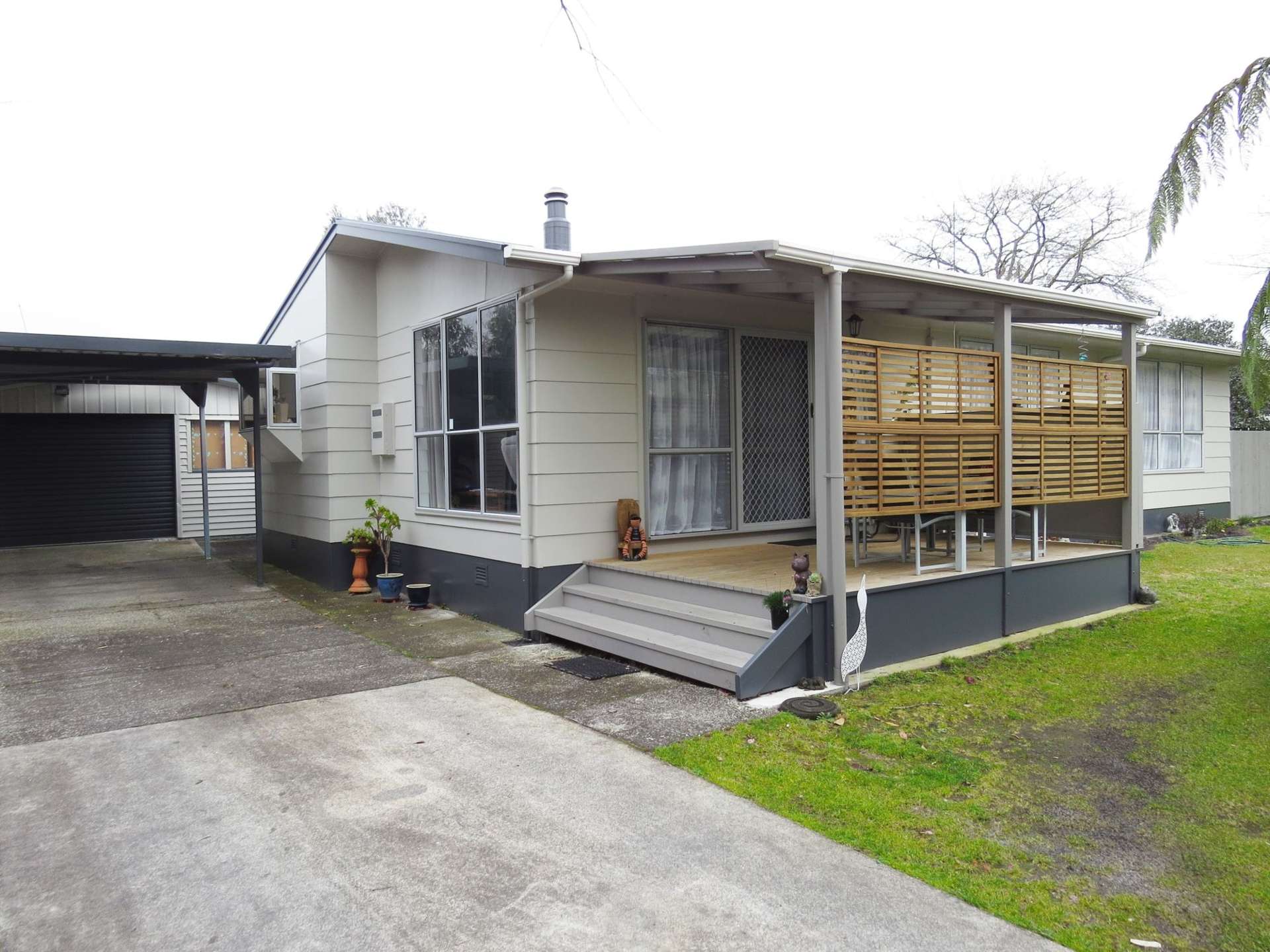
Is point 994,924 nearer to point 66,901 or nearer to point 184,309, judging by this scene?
point 66,901

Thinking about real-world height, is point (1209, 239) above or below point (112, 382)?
above

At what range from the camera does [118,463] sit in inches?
548

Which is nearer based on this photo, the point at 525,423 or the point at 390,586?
the point at 525,423

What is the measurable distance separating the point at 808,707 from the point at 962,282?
2889mm

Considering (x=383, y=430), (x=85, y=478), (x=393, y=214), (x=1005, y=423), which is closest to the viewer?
(x=1005, y=423)

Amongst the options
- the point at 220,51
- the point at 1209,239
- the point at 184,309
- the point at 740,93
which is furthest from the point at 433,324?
the point at 184,309

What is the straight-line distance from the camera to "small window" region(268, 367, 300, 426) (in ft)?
31.3

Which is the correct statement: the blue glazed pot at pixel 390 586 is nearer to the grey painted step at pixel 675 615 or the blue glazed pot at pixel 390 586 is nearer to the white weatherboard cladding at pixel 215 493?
the grey painted step at pixel 675 615

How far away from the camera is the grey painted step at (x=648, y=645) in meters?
4.81

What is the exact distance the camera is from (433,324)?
7629 mm

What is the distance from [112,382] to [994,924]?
12.0 meters

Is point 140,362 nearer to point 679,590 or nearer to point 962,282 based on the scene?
point 679,590

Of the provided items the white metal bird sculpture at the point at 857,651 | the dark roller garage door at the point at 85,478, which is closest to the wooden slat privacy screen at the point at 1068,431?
the white metal bird sculpture at the point at 857,651

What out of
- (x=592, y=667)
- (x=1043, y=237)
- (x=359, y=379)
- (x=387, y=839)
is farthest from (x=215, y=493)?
(x=1043, y=237)
